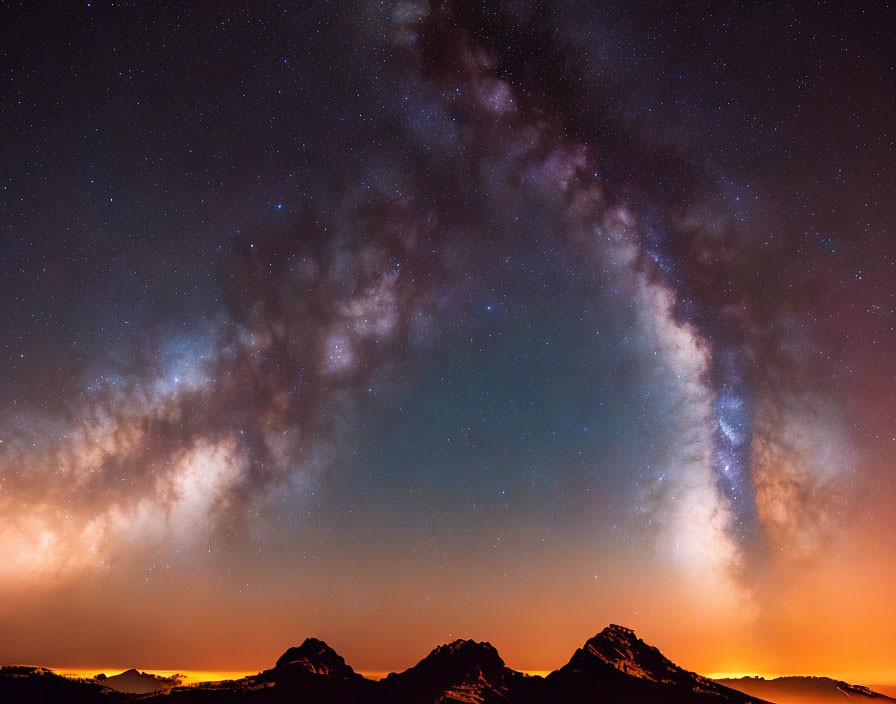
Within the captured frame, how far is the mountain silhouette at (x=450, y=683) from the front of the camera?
267 ft

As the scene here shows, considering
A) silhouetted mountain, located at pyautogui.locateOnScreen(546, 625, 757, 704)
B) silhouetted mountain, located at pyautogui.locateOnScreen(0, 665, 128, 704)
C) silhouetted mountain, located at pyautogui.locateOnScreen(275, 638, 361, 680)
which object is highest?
silhouetted mountain, located at pyautogui.locateOnScreen(546, 625, 757, 704)

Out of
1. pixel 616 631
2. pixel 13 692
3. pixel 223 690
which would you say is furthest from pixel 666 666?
pixel 13 692

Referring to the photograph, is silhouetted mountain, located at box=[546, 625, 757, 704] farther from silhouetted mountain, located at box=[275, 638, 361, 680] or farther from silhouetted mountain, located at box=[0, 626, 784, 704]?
silhouetted mountain, located at box=[275, 638, 361, 680]

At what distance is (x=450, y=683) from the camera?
99.1 metres

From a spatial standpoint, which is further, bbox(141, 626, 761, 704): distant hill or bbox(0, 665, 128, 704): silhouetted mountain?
bbox(141, 626, 761, 704): distant hill

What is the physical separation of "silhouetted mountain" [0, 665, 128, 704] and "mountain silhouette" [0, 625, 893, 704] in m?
0.13

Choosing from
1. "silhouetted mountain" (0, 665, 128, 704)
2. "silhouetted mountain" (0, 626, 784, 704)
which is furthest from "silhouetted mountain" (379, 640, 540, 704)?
"silhouetted mountain" (0, 665, 128, 704)

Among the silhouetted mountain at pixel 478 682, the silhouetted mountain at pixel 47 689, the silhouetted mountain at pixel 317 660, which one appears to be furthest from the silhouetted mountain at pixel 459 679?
the silhouetted mountain at pixel 47 689

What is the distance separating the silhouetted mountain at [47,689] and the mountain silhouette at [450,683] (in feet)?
0.42

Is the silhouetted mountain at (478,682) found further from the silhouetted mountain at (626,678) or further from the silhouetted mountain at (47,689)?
the silhouetted mountain at (47,689)

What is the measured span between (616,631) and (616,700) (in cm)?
2190

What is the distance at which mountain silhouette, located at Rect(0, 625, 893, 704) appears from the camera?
81438mm

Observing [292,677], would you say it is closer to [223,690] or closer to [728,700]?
[223,690]

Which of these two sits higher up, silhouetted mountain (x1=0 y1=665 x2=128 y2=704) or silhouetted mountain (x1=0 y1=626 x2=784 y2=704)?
silhouetted mountain (x1=0 y1=626 x2=784 y2=704)
